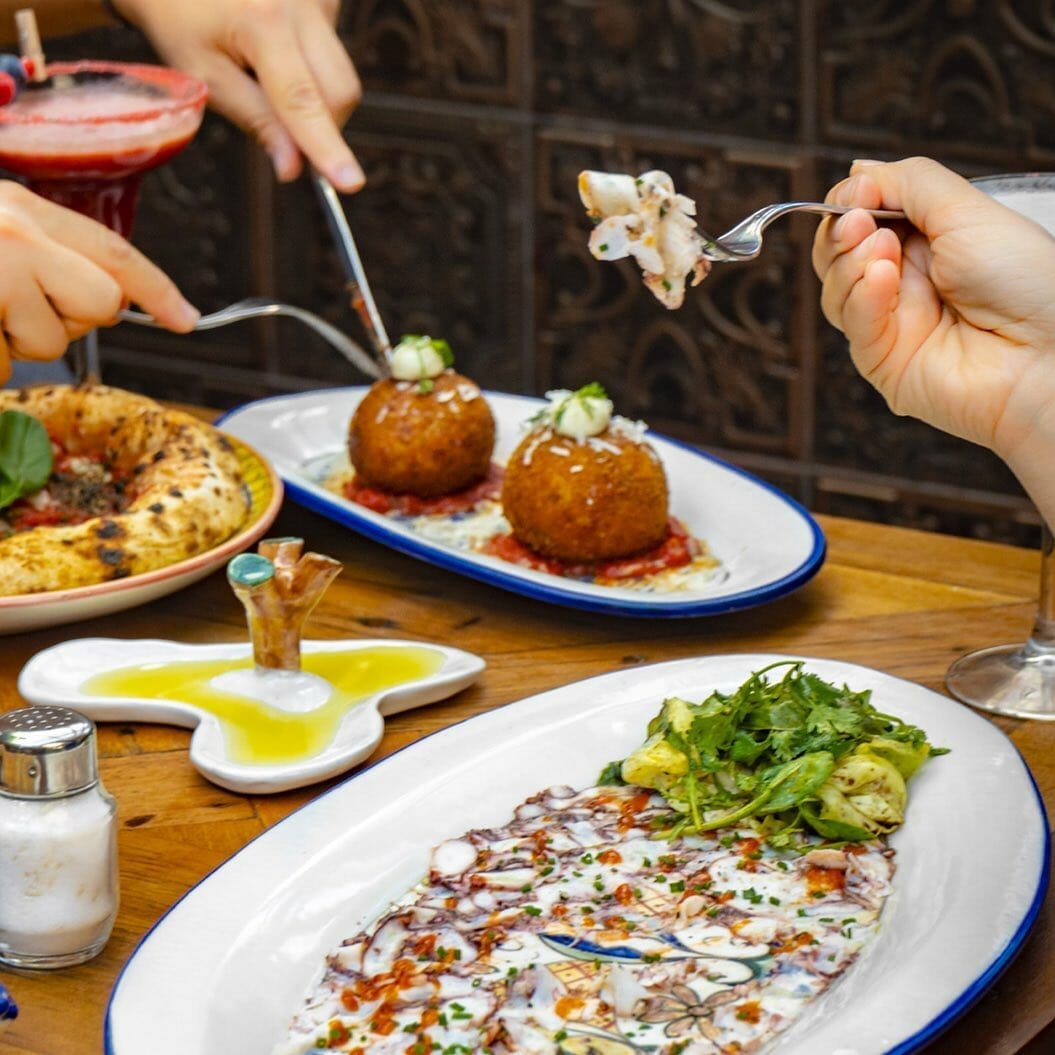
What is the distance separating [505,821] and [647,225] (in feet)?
1.77

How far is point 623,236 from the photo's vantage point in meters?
1.46

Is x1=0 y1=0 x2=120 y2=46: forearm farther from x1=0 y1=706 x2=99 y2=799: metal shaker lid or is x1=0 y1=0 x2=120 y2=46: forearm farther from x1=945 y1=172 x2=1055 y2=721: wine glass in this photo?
x1=0 y1=706 x2=99 y2=799: metal shaker lid

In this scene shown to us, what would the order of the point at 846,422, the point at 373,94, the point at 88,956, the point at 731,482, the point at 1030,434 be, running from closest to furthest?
the point at 88,956 < the point at 1030,434 < the point at 731,482 < the point at 846,422 < the point at 373,94

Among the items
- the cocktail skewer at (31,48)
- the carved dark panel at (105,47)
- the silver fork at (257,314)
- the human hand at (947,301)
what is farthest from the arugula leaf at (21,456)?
the carved dark panel at (105,47)

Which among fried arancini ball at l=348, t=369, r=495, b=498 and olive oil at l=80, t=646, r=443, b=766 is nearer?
olive oil at l=80, t=646, r=443, b=766

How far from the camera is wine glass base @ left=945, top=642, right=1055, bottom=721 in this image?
5.32 feet

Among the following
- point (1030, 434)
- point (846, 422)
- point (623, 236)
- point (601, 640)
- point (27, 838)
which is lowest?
point (846, 422)

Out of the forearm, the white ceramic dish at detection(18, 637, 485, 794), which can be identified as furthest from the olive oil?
the forearm

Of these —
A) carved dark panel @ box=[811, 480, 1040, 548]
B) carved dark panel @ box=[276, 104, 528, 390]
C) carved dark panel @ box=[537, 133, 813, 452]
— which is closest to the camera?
carved dark panel @ box=[811, 480, 1040, 548]

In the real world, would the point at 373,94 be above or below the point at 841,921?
above

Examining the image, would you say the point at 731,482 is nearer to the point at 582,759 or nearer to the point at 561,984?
the point at 582,759

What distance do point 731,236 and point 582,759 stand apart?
48cm

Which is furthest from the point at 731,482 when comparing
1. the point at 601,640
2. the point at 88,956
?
the point at 88,956

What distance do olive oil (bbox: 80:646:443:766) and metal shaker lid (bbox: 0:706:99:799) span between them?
0.29 metres
